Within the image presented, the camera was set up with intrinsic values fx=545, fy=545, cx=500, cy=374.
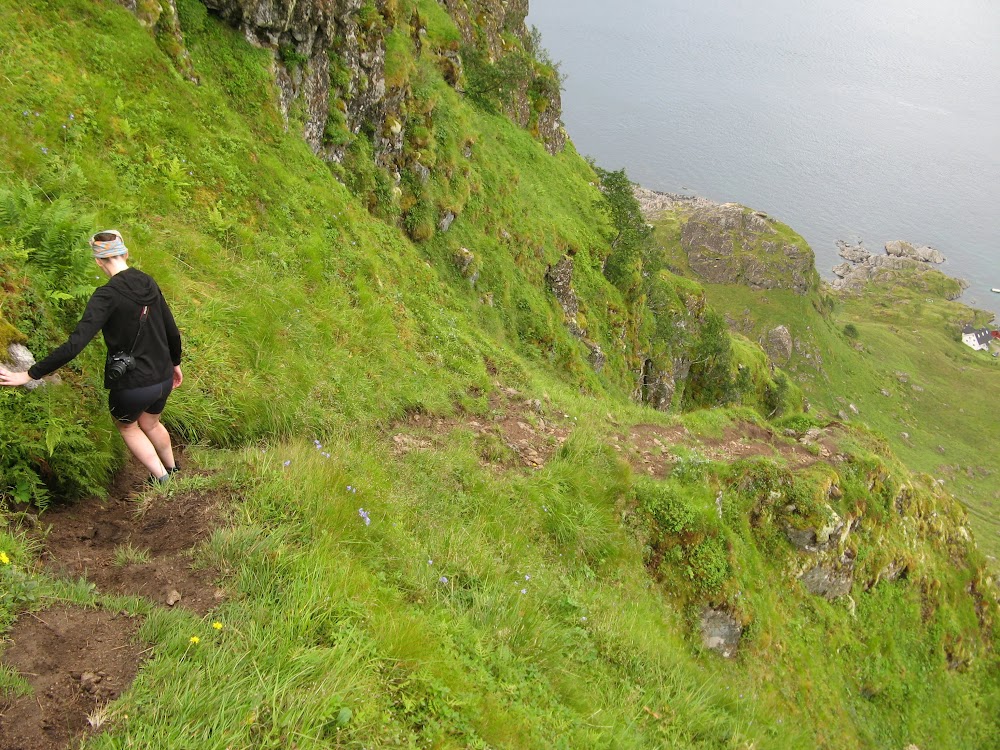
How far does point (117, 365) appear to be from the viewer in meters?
5.12

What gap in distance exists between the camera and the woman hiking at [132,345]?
488 cm

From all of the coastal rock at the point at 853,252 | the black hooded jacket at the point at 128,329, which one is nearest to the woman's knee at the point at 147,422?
the black hooded jacket at the point at 128,329

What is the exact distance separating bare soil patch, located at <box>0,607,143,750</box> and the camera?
220 centimetres

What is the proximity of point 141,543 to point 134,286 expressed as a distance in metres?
2.35

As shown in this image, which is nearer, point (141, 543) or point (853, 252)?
point (141, 543)

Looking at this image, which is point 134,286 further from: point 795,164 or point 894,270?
point 795,164

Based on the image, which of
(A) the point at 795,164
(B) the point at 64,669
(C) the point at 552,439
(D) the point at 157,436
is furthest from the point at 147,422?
(A) the point at 795,164

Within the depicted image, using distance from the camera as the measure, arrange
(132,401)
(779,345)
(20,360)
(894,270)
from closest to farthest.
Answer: (132,401) → (20,360) → (779,345) → (894,270)

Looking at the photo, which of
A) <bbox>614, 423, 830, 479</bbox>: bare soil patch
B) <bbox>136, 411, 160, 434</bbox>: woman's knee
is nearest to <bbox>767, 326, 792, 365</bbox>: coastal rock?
<bbox>614, 423, 830, 479</bbox>: bare soil patch

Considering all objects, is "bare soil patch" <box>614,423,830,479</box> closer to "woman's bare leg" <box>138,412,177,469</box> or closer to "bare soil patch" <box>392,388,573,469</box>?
"bare soil patch" <box>392,388,573,469</box>

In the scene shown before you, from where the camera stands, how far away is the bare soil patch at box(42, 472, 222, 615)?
13.9ft

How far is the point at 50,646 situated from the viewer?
3.47 meters

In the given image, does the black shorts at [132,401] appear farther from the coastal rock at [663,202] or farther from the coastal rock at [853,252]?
the coastal rock at [853,252]

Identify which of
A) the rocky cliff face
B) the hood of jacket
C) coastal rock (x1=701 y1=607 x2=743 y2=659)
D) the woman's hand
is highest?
the rocky cliff face
